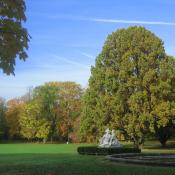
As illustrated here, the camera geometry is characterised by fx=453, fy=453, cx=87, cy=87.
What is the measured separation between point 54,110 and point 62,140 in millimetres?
7666

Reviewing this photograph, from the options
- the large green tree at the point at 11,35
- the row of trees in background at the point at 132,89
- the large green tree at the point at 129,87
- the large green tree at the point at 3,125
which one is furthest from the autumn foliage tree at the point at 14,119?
the large green tree at the point at 11,35

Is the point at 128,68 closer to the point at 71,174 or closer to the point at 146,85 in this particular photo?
the point at 146,85

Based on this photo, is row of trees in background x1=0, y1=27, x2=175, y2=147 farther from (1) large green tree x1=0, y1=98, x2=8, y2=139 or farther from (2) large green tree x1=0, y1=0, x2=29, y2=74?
(1) large green tree x1=0, y1=98, x2=8, y2=139

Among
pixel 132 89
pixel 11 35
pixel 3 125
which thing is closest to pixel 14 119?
pixel 3 125

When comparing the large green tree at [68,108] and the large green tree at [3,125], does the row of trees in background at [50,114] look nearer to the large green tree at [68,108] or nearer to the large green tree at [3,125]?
the large green tree at [68,108]

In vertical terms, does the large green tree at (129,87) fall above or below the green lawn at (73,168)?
above

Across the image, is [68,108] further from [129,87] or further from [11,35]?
[11,35]

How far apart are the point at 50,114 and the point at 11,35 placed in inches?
3477

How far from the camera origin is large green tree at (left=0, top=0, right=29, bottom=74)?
14898mm

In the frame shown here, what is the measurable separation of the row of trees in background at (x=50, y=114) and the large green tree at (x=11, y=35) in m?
80.4

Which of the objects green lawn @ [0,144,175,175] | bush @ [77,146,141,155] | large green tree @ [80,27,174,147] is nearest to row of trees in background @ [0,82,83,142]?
large green tree @ [80,27,174,147]

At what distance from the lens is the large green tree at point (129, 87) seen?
54.1m

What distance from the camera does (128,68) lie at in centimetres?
5609

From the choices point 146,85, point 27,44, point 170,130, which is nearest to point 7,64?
point 27,44
